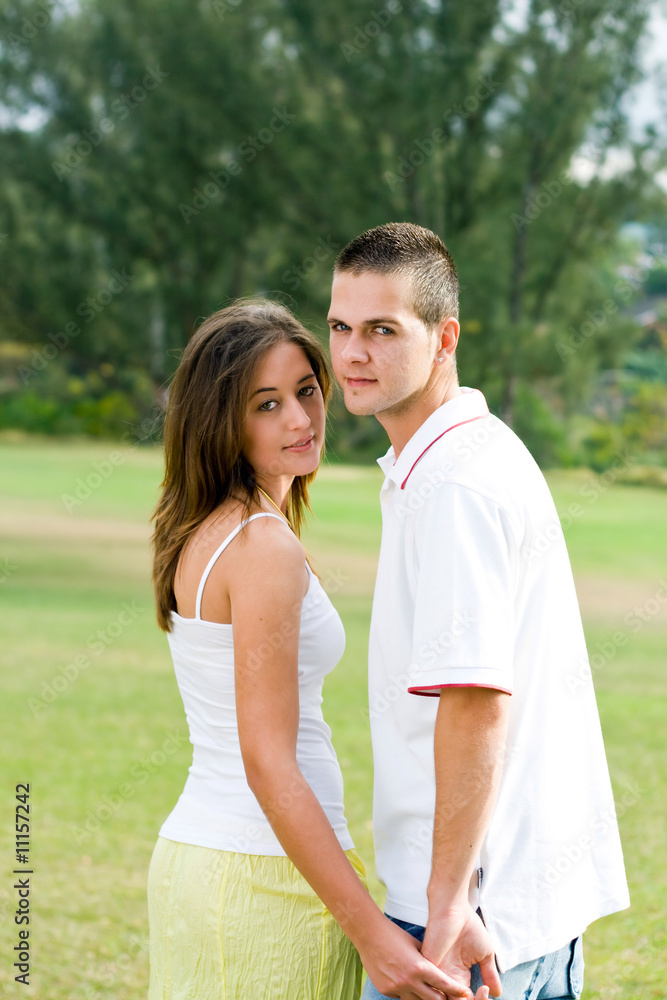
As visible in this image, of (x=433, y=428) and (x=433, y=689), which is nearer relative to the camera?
(x=433, y=689)

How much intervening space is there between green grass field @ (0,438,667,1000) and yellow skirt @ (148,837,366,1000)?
212 centimetres

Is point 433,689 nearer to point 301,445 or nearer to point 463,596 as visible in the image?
point 463,596

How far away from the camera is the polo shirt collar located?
1.67m

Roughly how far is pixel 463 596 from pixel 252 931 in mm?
723

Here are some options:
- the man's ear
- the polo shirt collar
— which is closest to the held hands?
the polo shirt collar

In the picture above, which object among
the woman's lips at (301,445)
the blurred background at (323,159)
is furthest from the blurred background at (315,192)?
the woman's lips at (301,445)

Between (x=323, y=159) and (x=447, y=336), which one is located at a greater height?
(x=323, y=159)

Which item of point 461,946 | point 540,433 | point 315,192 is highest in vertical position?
point 315,192

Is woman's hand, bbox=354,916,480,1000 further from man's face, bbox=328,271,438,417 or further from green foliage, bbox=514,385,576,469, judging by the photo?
green foliage, bbox=514,385,576,469

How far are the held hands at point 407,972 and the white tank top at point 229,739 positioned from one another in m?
0.23

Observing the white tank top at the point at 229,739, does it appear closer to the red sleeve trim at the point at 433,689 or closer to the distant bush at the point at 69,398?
the red sleeve trim at the point at 433,689

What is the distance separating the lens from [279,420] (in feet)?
6.24

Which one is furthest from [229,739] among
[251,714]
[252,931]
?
[252,931]

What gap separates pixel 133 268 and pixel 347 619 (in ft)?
33.6
